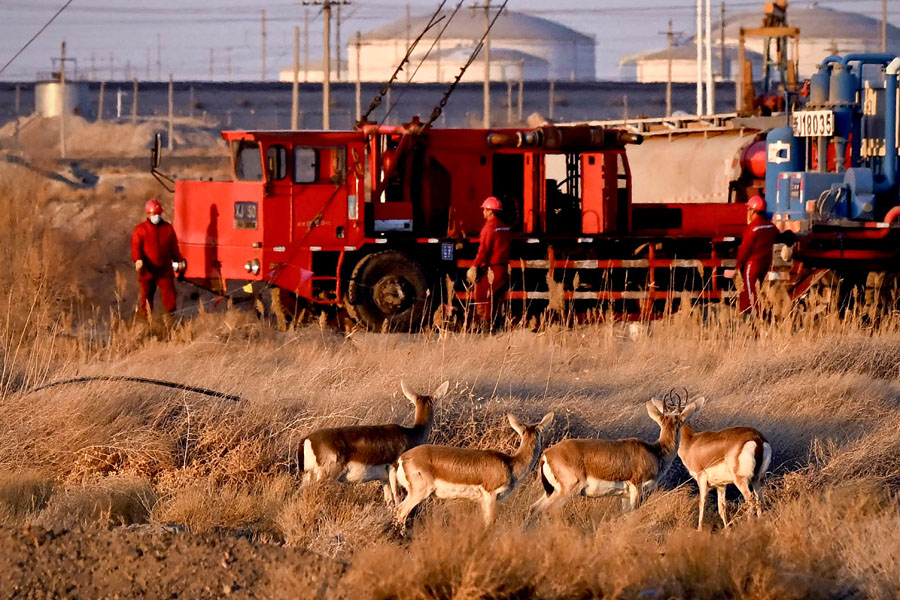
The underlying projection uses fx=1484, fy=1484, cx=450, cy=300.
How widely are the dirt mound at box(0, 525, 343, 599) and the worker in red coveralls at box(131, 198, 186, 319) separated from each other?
12112 millimetres

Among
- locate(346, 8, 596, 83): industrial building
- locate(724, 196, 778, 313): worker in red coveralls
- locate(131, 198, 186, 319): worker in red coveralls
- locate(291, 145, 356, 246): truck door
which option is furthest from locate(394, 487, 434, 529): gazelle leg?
locate(346, 8, 596, 83): industrial building

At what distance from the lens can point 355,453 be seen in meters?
8.98

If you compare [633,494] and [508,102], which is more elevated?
[508,102]

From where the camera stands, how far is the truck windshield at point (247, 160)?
19.5 metres

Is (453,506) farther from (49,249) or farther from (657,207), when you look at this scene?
(49,249)

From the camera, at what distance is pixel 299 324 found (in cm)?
1875

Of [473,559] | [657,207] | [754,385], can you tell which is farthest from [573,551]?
[657,207]

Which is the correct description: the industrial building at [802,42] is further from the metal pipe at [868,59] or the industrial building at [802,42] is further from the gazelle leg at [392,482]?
the gazelle leg at [392,482]

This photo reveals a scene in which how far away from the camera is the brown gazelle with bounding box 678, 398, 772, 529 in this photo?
29.7 feet

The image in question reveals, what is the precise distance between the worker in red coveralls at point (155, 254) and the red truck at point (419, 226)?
43 cm

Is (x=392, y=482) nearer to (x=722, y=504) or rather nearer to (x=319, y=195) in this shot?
(x=722, y=504)

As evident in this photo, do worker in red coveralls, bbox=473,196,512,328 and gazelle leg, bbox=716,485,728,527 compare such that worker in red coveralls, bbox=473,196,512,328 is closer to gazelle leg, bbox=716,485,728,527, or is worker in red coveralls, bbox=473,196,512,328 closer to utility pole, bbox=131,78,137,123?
gazelle leg, bbox=716,485,728,527

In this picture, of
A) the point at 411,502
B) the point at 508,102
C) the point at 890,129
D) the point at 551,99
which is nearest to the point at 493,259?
the point at 890,129

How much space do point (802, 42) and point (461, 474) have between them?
109433mm
